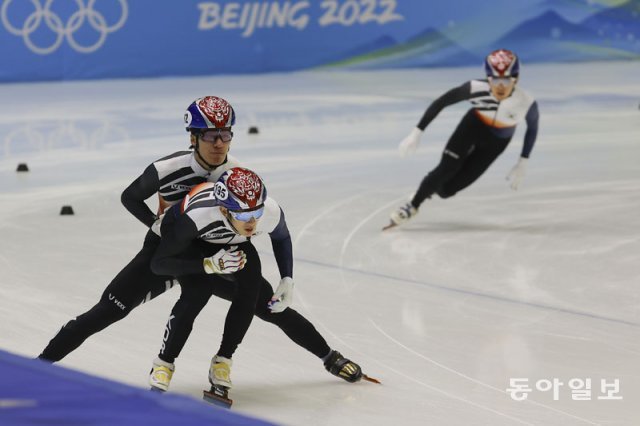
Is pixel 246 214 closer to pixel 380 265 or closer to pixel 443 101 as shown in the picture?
pixel 380 265

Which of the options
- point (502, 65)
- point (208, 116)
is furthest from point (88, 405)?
point (502, 65)

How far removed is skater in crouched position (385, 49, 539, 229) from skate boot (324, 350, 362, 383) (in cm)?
320

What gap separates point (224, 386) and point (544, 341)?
5.55 feet

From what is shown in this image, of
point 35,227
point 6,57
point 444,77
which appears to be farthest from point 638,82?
point 35,227

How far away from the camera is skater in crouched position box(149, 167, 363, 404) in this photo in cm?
443

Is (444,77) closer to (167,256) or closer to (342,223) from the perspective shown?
(342,223)

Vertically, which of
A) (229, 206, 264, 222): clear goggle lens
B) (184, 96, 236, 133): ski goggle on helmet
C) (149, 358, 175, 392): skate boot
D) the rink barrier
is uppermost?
(184, 96, 236, 133): ski goggle on helmet

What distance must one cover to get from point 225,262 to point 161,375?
18.3 inches

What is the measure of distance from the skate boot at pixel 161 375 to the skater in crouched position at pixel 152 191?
283 millimetres

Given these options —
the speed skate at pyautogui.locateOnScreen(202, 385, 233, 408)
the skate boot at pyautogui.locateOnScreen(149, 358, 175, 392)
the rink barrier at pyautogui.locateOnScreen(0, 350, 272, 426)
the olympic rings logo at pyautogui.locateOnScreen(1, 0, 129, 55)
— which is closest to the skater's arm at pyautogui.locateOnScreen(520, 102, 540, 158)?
the speed skate at pyautogui.locateOnScreen(202, 385, 233, 408)

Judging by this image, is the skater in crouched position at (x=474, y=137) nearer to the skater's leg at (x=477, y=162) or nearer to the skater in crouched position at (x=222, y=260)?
the skater's leg at (x=477, y=162)

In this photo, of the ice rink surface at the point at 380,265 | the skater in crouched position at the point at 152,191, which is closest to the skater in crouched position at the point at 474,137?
the ice rink surface at the point at 380,265

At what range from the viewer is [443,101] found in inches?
320

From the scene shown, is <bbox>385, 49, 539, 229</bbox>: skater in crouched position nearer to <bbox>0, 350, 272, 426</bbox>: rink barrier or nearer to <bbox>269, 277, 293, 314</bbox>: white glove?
<bbox>269, 277, 293, 314</bbox>: white glove
